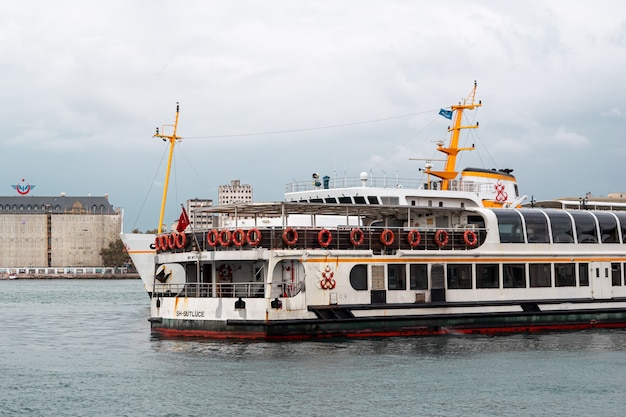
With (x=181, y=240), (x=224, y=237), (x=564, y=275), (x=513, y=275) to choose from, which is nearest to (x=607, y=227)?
(x=564, y=275)

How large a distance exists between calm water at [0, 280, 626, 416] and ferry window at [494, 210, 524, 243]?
157 inches

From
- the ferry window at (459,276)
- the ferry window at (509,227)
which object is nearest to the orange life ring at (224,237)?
the ferry window at (459,276)

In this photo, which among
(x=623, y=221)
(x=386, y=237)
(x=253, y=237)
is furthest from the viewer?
(x=623, y=221)

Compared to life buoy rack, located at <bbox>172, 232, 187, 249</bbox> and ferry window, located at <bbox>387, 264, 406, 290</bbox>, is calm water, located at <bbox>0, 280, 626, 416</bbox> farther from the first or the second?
life buoy rack, located at <bbox>172, 232, 187, 249</bbox>

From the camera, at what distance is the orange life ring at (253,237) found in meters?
32.8

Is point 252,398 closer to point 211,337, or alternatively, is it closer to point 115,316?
point 211,337

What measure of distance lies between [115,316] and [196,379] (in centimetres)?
3081

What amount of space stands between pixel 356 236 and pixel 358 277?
A: 154 centimetres

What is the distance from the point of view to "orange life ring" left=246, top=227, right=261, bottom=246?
108 ft

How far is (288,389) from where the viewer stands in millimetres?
25516

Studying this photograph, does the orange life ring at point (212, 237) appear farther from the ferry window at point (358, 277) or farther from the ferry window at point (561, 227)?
the ferry window at point (561, 227)

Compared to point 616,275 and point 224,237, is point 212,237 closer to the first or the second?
point 224,237

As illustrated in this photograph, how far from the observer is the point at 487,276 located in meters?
36.4

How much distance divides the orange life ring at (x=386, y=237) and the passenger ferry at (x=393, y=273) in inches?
1.6
